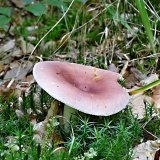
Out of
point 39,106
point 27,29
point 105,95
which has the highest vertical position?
point 105,95

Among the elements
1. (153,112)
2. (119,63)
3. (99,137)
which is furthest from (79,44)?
(99,137)

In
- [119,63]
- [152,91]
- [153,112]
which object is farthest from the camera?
[119,63]

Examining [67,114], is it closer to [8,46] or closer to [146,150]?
[146,150]

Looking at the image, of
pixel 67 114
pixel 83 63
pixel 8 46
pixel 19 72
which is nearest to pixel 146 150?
pixel 67 114

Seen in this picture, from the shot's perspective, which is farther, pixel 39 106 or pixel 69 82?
pixel 39 106

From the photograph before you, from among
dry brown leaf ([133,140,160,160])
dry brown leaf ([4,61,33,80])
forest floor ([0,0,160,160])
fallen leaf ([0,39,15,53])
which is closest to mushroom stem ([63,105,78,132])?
forest floor ([0,0,160,160])

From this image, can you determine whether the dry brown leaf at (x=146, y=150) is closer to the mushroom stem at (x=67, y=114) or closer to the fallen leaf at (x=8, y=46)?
the mushroom stem at (x=67, y=114)

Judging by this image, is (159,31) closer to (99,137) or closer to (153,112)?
→ (153,112)
